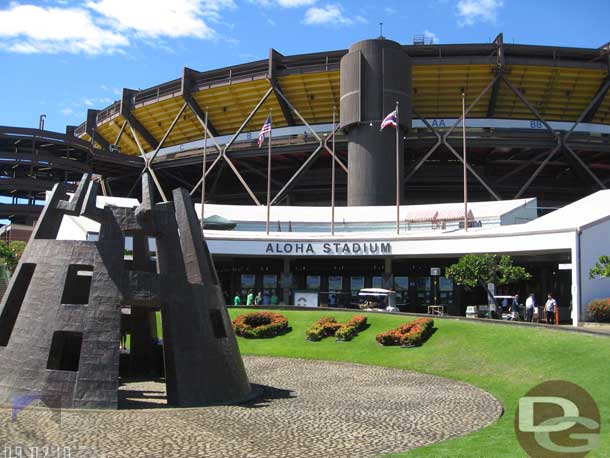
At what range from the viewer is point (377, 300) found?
124 feet

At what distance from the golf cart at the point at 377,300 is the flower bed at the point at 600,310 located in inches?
411

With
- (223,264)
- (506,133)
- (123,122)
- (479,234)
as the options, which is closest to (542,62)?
(506,133)

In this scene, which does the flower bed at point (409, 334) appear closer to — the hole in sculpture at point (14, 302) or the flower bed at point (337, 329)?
the flower bed at point (337, 329)

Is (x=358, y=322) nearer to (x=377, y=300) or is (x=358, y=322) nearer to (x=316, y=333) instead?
(x=316, y=333)

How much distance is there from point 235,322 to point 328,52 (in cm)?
3333

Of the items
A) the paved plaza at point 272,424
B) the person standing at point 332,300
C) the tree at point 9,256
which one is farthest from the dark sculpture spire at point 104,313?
the tree at point 9,256

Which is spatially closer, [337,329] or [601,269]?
[601,269]

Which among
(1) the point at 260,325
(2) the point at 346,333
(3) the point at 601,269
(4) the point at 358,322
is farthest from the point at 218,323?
(3) the point at 601,269

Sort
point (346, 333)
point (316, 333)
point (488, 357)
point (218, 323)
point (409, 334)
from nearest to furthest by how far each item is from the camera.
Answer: point (218, 323), point (488, 357), point (409, 334), point (346, 333), point (316, 333)

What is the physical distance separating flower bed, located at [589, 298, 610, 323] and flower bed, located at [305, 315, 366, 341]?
1082 cm

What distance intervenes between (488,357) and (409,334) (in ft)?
14.5

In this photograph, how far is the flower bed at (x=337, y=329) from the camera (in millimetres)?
26703

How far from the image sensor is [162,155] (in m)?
64.8

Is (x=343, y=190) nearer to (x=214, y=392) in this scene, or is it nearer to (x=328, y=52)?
(x=328, y=52)
